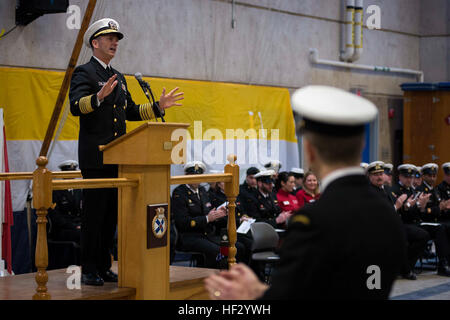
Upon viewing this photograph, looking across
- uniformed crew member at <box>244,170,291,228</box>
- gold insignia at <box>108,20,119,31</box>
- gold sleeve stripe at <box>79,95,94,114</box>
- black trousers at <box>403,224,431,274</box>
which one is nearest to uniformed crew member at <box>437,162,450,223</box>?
black trousers at <box>403,224,431,274</box>

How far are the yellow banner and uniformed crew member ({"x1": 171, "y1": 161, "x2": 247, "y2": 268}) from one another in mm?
1564

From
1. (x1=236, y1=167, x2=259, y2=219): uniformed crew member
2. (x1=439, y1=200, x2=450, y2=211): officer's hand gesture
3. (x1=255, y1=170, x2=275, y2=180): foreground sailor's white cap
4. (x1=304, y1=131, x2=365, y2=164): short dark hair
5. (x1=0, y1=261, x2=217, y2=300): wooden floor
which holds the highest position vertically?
(x1=304, y1=131, x2=365, y2=164): short dark hair

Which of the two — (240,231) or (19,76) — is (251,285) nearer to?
(240,231)

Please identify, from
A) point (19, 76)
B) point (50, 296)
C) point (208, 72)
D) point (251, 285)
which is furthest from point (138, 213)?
point (208, 72)

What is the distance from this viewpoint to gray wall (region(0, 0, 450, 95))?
323 inches

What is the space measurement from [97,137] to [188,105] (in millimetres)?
5224

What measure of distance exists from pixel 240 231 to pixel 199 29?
12.3 ft

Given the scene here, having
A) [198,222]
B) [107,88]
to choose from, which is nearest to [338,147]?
[107,88]

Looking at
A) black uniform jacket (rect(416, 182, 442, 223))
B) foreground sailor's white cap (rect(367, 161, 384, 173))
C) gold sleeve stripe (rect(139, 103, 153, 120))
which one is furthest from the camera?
black uniform jacket (rect(416, 182, 442, 223))

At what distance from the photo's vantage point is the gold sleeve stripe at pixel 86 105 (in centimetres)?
406

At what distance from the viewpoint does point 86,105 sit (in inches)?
161

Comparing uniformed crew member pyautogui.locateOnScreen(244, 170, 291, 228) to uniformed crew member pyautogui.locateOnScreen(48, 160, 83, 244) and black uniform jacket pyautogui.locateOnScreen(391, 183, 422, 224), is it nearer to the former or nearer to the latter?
black uniform jacket pyautogui.locateOnScreen(391, 183, 422, 224)

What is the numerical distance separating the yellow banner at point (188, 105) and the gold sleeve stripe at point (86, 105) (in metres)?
3.78

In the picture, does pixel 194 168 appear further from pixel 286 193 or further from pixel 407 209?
pixel 407 209
